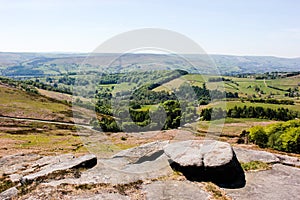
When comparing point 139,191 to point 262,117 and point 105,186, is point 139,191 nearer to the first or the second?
point 105,186

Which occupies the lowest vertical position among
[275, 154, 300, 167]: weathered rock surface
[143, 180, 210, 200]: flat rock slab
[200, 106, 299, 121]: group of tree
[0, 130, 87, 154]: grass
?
[200, 106, 299, 121]: group of tree

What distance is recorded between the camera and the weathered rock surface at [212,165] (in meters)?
20.8

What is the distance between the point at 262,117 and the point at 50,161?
108851 mm

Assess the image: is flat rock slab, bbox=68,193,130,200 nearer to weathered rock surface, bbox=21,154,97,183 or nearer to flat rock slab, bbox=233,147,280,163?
weathered rock surface, bbox=21,154,97,183

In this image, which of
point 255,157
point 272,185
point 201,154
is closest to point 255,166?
point 255,157

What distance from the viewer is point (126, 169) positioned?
24.2 meters

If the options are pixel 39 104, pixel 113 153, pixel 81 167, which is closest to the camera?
pixel 81 167

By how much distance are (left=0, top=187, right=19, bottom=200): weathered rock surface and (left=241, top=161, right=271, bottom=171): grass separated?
1682 cm

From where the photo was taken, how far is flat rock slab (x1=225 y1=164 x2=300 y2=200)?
19156mm

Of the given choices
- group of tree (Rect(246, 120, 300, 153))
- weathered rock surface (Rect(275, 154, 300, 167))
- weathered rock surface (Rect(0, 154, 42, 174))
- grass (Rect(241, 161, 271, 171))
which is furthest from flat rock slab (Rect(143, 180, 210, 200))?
group of tree (Rect(246, 120, 300, 153))

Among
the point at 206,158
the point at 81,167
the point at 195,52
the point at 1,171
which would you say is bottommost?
the point at 1,171

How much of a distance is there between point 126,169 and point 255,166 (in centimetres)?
1038

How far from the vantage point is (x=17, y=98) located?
143000 millimetres

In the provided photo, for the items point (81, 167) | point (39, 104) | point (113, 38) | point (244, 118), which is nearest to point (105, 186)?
point (81, 167)
